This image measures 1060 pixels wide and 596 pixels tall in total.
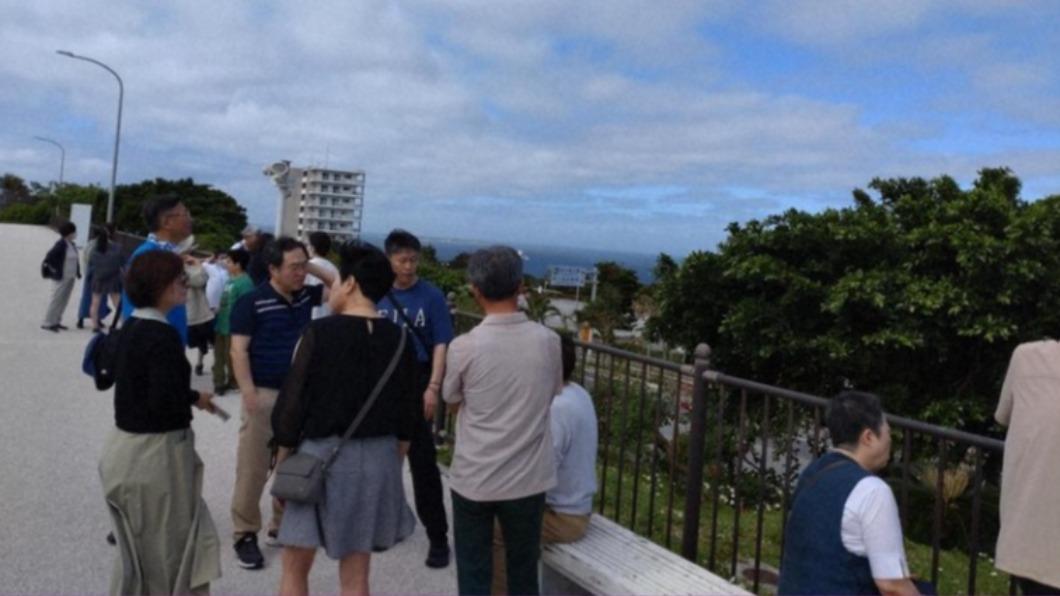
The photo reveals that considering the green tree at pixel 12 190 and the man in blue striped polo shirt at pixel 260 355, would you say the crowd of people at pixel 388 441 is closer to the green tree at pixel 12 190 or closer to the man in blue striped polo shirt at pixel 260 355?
the man in blue striped polo shirt at pixel 260 355

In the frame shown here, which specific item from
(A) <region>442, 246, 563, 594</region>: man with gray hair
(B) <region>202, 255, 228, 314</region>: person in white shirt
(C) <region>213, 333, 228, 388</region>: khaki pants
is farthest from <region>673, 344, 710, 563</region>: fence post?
(B) <region>202, 255, 228, 314</region>: person in white shirt

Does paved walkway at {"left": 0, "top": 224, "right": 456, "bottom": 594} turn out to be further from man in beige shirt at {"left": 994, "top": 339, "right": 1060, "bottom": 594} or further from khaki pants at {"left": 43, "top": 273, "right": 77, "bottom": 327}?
man in beige shirt at {"left": 994, "top": 339, "right": 1060, "bottom": 594}

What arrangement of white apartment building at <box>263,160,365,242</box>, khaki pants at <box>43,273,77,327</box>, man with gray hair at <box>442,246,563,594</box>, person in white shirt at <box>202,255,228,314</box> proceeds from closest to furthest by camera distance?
man with gray hair at <box>442,246,563,594</box> → person in white shirt at <box>202,255,228,314</box> → white apartment building at <box>263,160,365,242</box> → khaki pants at <box>43,273,77,327</box>

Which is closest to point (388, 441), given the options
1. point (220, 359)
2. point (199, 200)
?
point (220, 359)

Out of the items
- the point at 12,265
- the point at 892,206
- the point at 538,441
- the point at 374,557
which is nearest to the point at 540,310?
the point at 892,206

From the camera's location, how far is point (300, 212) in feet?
40.1

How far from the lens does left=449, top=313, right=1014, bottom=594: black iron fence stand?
3.65m

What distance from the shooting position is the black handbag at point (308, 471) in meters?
3.17

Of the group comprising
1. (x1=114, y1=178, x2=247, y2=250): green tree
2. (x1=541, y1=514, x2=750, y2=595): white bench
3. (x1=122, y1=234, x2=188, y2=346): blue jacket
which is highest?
(x1=114, y1=178, x2=247, y2=250): green tree

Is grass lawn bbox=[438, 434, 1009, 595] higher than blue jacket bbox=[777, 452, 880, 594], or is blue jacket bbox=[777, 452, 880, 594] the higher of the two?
blue jacket bbox=[777, 452, 880, 594]

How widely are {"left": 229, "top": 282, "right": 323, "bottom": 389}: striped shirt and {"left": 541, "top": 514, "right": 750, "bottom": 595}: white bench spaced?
4.98 feet

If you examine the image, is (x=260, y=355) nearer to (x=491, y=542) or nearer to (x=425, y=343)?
(x=425, y=343)

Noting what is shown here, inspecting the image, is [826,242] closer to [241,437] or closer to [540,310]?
[540,310]

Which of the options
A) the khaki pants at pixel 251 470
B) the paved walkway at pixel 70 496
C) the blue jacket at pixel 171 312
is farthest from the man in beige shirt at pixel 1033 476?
the blue jacket at pixel 171 312
